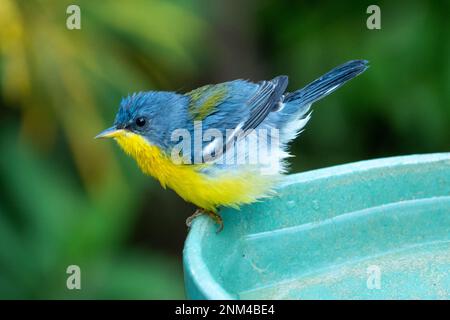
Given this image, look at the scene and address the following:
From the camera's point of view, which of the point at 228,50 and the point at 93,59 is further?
the point at 228,50

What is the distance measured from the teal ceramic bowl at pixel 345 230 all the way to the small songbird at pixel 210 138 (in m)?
0.22

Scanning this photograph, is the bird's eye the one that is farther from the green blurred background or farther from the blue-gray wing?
the green blurred background

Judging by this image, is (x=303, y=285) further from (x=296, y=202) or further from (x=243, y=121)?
(x=243, y=121)

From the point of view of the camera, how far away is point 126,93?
521 cm

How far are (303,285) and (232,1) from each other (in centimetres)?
381

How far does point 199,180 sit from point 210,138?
21 centimetres

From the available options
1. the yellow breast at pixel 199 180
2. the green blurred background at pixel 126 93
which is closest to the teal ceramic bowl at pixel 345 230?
the yellow breast at pixel 199 180

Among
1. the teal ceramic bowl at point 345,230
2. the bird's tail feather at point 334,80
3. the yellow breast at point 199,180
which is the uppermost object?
the bird's tail feather at point 334,80

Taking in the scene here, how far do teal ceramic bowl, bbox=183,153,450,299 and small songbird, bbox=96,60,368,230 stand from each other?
8.6 inches

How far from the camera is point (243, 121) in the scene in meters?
3.94

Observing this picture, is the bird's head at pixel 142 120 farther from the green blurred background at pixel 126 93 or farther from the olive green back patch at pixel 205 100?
the green blurred background at pixel 126 93

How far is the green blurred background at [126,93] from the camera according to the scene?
481cm

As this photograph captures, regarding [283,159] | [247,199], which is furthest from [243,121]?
[247,199]

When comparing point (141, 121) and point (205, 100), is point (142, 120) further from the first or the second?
point (205, 100)
